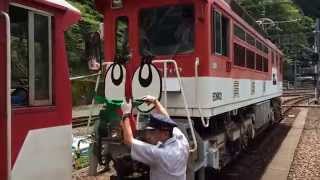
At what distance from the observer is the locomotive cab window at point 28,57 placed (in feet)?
14.1

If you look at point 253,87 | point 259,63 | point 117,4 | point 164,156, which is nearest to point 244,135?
point 253,87

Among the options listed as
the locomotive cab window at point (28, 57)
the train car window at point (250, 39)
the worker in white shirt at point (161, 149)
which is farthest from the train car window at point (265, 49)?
the locomotive cab window at point (28, 57)

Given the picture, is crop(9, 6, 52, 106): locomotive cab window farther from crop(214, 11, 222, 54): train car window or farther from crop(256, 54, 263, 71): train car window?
crop(256, 54, 263, 71): train car window

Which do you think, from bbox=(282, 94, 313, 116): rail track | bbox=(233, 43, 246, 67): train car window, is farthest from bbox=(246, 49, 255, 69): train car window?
bbox=(282, 94, 313, 116): rail track

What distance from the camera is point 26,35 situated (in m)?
4.37

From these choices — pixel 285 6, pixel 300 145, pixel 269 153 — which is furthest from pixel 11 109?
pixel 285 6

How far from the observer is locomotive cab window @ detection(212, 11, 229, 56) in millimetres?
9180

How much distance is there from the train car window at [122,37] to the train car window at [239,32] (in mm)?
2483

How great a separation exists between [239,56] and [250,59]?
1816mm

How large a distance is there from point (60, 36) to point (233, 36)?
21.5 ft

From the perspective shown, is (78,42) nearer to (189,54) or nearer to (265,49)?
(265,49)

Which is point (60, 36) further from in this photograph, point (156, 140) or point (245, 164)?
point (245, 164)

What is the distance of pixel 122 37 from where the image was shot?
382 inches

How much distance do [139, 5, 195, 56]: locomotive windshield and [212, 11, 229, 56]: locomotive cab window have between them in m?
0.43
